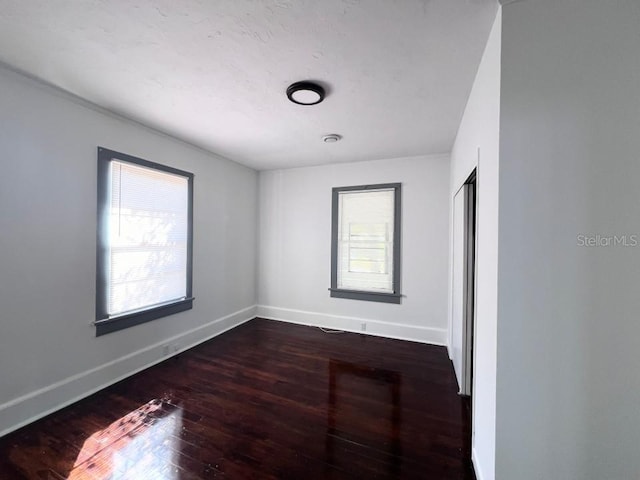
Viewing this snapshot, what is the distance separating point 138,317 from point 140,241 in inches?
31.9

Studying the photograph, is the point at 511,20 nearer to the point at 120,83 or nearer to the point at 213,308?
the point at 120,83

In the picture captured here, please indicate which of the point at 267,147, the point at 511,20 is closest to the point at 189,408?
the point at 267,147

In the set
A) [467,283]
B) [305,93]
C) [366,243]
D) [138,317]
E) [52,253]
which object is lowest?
[138,317]

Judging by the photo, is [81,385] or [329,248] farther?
[329,248]

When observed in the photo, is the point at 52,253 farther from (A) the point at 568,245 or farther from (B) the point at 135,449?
(A) the point at 568,245

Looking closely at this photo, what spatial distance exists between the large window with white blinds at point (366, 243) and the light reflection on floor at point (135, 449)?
2.67 m

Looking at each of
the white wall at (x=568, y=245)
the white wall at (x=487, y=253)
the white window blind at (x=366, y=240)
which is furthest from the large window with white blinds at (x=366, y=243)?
the white wall at (x=568, y=245)

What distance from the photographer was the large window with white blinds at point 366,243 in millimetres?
3820

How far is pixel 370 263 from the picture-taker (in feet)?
13.0

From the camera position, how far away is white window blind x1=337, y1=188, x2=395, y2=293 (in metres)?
3.87

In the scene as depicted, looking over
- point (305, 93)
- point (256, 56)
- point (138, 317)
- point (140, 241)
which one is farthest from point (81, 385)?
point (305, 93)

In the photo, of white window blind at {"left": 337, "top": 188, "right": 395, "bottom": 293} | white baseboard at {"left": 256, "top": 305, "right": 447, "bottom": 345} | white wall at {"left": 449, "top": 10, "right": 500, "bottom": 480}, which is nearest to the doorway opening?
white wall at {"left": 449, "top": 10, "right": 500, "bottom": 480}

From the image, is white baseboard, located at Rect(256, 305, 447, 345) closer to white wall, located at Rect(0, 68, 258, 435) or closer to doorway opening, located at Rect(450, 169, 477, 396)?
doorway opening, located at Rect(450, 169, 477, 396)

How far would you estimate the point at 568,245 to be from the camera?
1.13 m
